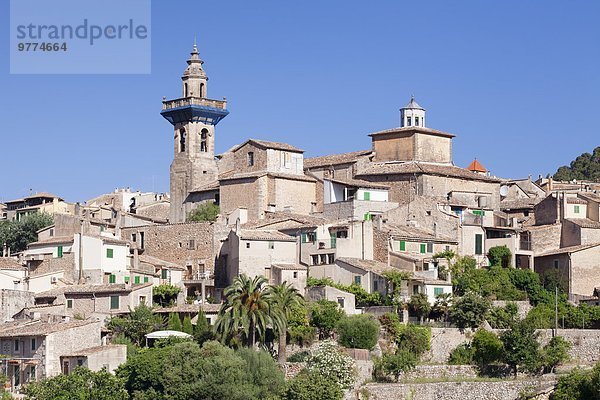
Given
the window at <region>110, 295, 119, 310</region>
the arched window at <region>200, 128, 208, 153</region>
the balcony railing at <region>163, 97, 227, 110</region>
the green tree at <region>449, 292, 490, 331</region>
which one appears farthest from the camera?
the arched window at <region>200, 128, 208, 153</region>

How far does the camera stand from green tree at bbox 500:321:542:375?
2287 inches

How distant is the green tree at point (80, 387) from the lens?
173 feet

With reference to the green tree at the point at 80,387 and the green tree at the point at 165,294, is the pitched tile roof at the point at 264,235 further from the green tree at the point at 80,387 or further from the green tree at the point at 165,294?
the green tree at the point at 80,387

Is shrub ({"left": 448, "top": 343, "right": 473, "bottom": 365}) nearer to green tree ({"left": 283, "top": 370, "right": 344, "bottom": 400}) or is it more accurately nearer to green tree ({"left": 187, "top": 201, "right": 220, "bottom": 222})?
green tree ({"left": 283, "top": 370, "right": 344, "bottom": 400})

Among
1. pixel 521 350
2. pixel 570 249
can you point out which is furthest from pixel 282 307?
pixel 570 249

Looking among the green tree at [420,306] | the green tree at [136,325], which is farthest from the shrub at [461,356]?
the green tree at [136,325]

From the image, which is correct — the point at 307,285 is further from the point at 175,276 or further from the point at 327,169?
the point at 327,169

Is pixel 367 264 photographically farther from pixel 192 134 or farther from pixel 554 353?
pixel 192 134

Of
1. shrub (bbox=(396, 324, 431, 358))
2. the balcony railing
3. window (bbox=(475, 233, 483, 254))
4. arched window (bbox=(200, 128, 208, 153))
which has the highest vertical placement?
the balcony railing

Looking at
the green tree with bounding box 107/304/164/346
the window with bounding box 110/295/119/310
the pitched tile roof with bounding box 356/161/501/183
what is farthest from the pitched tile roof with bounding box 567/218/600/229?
the window with bounding box 110/295/119/310

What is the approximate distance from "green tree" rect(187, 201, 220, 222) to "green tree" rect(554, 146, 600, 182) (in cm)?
5570

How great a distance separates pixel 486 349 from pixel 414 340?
315 cm

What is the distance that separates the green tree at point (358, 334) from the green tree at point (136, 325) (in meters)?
7.96

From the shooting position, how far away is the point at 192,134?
79375 mm
